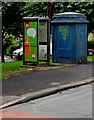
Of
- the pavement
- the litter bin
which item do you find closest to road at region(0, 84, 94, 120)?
the pavement

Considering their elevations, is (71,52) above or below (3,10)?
below

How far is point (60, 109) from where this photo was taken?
7.79 m

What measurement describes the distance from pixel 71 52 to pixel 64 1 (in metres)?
9.09

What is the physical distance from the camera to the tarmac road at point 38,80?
31.7 ft

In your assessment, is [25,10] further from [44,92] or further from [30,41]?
[44,92]

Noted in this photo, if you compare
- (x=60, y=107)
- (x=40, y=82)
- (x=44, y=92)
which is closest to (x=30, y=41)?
(x=40, y=82)

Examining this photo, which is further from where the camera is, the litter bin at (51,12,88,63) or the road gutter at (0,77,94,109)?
the litter bin at (51,12,88,63)

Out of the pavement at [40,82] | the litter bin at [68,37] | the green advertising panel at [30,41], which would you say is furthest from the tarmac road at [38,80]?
the litter bin at [68,37]

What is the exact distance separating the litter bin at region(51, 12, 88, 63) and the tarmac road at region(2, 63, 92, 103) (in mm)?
1913

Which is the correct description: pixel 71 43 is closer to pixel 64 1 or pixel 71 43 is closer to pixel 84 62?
pixel 84 62

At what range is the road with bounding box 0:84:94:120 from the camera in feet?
24.2

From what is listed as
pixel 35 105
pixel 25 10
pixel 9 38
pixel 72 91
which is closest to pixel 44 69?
pixel 72 91

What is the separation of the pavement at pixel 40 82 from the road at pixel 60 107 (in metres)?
0.32

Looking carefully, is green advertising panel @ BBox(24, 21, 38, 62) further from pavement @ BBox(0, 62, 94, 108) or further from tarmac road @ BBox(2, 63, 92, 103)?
tarmac road @ BBox(2, 63, 92, 103)
